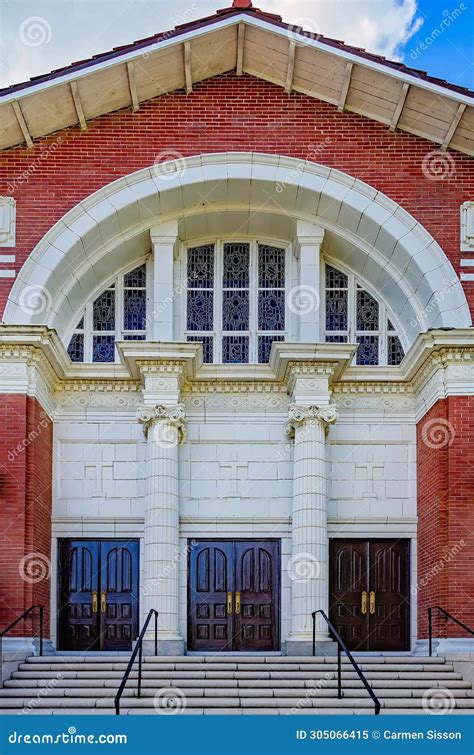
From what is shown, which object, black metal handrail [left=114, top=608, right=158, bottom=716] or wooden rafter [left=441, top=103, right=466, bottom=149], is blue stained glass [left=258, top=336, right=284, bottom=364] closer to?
wooden rafter [left=441, top=103, right=466, bottom=149]

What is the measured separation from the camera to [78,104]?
771 inches

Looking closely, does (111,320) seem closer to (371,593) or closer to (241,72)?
(241,72)

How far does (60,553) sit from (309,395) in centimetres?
480

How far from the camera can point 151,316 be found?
20.8 meters

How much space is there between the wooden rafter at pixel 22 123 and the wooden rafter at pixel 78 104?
846mm

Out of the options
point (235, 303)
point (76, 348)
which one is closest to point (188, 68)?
point (235, 303)

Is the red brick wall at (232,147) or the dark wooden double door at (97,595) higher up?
the red brick wall at (232,147)

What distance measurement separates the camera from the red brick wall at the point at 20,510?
18375mm

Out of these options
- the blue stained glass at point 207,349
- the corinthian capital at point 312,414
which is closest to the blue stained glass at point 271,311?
the blue stained glass at point 207,349

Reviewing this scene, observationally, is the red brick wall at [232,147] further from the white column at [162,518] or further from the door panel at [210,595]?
the door panel at [210,595]

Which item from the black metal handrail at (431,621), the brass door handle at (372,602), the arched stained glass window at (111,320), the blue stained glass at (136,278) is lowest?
the black metal handrail at (431,621)

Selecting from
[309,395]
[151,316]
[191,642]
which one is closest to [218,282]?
[151,316]

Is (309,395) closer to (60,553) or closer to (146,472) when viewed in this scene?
(146,472)

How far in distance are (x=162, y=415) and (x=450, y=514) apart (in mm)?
4724
